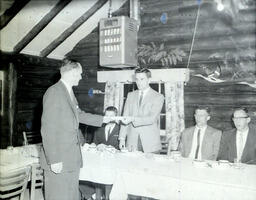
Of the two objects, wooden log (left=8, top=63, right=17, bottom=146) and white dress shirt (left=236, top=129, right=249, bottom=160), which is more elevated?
wooden log (left=8, top=63, right=17, bottom=146)

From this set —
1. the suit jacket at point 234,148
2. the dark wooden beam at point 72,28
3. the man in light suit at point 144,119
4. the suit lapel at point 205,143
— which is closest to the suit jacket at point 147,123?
the man in light suit at point 144,119

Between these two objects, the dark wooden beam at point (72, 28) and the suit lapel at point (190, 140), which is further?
the dark wooden beam at point (72, 28)

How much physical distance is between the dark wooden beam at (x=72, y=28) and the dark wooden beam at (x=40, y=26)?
64 cm

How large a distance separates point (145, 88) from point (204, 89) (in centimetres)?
203

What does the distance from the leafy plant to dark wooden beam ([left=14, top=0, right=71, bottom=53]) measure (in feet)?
6.31

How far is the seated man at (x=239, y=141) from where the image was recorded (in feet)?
12.0

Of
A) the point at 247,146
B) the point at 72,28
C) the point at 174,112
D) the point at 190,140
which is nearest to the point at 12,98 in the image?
the point at 72,28

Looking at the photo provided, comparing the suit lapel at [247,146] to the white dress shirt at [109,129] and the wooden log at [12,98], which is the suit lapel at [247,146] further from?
the wooden log at [12,98]

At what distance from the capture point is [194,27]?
568 cm

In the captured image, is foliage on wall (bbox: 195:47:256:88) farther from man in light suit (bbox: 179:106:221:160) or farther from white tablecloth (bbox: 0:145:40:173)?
white tablecloth (bbox: 0:145:40:173)

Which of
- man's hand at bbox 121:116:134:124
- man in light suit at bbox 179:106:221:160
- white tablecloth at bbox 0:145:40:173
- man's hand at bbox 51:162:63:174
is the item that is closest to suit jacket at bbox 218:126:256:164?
man in light suit at bbox 179:106:221:160

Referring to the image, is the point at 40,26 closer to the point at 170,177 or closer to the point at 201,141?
the point at 201,141

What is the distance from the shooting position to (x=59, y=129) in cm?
279

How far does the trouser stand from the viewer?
112 inches
